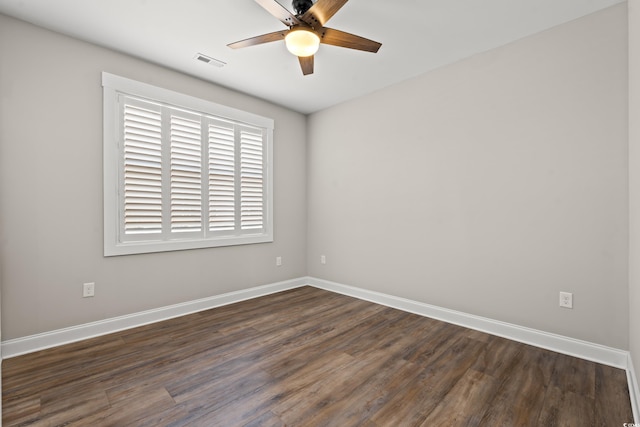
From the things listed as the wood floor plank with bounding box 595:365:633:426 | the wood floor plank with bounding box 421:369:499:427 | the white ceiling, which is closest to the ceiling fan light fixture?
the white ceiling

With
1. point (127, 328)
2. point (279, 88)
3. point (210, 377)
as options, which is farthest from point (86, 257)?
point (279, 88)

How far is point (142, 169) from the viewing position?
9.60ft

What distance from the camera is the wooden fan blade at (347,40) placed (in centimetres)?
207

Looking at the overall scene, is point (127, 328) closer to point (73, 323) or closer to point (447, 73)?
point (73, 323)

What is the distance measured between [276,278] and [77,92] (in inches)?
118

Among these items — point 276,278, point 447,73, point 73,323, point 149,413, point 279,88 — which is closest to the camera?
point 149,413

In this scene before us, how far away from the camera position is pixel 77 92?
2594mm

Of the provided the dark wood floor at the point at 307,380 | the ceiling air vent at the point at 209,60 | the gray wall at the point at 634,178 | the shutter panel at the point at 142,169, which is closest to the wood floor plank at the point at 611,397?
the dark wood floor at the point at 307,380

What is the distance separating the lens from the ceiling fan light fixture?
2008 millimetres

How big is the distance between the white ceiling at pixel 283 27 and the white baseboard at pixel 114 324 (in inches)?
101

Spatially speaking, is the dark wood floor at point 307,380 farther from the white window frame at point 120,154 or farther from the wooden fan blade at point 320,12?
the wooden fan blade at point 320,12

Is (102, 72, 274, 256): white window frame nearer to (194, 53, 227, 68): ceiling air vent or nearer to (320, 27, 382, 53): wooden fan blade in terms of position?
(194, 53, 227, 68): ceiling air vent

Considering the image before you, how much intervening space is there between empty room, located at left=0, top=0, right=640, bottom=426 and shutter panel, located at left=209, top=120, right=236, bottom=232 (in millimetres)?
28

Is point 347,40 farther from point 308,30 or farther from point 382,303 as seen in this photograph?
point 382,303
